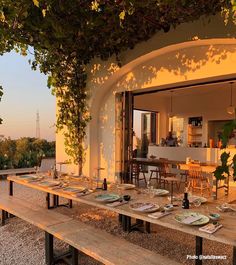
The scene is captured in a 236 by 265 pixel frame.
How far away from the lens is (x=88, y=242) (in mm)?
2463

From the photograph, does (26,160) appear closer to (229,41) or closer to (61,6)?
(61,6)

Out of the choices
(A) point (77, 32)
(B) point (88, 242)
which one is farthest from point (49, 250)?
(A) point (77, 32)

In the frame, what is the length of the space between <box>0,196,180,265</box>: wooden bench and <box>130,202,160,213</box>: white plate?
1.07 ft

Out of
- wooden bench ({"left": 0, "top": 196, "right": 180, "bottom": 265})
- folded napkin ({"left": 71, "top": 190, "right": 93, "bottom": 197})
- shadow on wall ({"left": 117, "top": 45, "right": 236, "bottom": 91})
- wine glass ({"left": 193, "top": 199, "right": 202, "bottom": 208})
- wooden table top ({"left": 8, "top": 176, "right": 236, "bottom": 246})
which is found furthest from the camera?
shadow on wall ({"left": 117, "top": 45, "right": 236, "bottom": 91})

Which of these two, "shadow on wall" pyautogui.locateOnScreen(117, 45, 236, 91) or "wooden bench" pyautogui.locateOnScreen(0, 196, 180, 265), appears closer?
"wooden bench" pyautogui.locateOnScreen(0, 196, 180, 265)

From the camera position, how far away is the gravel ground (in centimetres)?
294

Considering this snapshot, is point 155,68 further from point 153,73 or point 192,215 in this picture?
point 192,215

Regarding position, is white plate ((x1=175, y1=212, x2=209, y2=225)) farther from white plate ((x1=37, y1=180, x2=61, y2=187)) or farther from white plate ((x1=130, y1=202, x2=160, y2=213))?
white plate ((x1=37, y1=180, x2=61, y2=187))

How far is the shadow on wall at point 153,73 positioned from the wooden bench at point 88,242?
3378 mm

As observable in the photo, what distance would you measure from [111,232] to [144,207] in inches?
50.0

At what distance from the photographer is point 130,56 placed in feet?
18.7

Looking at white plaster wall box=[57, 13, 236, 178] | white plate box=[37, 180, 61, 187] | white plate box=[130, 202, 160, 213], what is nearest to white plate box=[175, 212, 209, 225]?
white plate box=[130, 202, 160, 213]

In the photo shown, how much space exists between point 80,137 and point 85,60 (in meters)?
1.94

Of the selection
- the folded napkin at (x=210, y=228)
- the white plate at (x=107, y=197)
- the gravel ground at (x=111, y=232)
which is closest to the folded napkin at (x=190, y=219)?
the folded napkin at (x=210, y=228)
